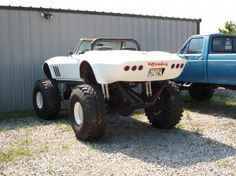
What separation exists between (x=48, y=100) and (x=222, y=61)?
429cm

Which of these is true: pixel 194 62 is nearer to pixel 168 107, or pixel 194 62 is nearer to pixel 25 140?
pixel 168 107

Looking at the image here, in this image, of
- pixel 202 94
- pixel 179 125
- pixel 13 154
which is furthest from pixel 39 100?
pixel 202 94

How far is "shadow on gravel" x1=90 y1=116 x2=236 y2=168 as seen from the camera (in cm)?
692

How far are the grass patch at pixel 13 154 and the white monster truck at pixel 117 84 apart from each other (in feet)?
3.67

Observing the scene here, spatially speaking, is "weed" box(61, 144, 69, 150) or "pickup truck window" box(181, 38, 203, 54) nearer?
"weed" box(61, 144, 69, 150)

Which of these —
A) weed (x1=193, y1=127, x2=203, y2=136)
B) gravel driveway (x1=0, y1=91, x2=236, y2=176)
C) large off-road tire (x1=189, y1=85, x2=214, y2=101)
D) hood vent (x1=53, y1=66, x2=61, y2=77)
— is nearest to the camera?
gravel driveway (x1=0, y1=91, x2=236, y2=176)

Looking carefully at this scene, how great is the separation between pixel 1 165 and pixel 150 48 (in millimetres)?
9039

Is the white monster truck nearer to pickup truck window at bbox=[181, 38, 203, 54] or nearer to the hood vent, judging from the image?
the hood vent

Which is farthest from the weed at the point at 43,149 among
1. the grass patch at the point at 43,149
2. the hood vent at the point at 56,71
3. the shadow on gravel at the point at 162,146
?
the hood vent at the point at 56,71

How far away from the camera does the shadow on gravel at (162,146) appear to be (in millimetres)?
6918

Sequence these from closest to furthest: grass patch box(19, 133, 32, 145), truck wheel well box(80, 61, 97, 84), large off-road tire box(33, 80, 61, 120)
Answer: grass patch box(19, 133, 32, 145), truck wheel well box(80, 61, 97, 84), large off-road tire box(33, 80, 61, 120)

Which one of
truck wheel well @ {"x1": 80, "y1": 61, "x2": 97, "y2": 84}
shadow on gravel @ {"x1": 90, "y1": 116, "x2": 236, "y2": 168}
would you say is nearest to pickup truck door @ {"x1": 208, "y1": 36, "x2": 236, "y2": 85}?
shadow on gravel @ {"x1": 90, "y1": 116, "x2": 236, "y2": 168}

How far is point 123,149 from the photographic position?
24.9 feet

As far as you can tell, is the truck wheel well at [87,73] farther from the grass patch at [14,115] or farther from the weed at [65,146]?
the grass patch at [14,115]
